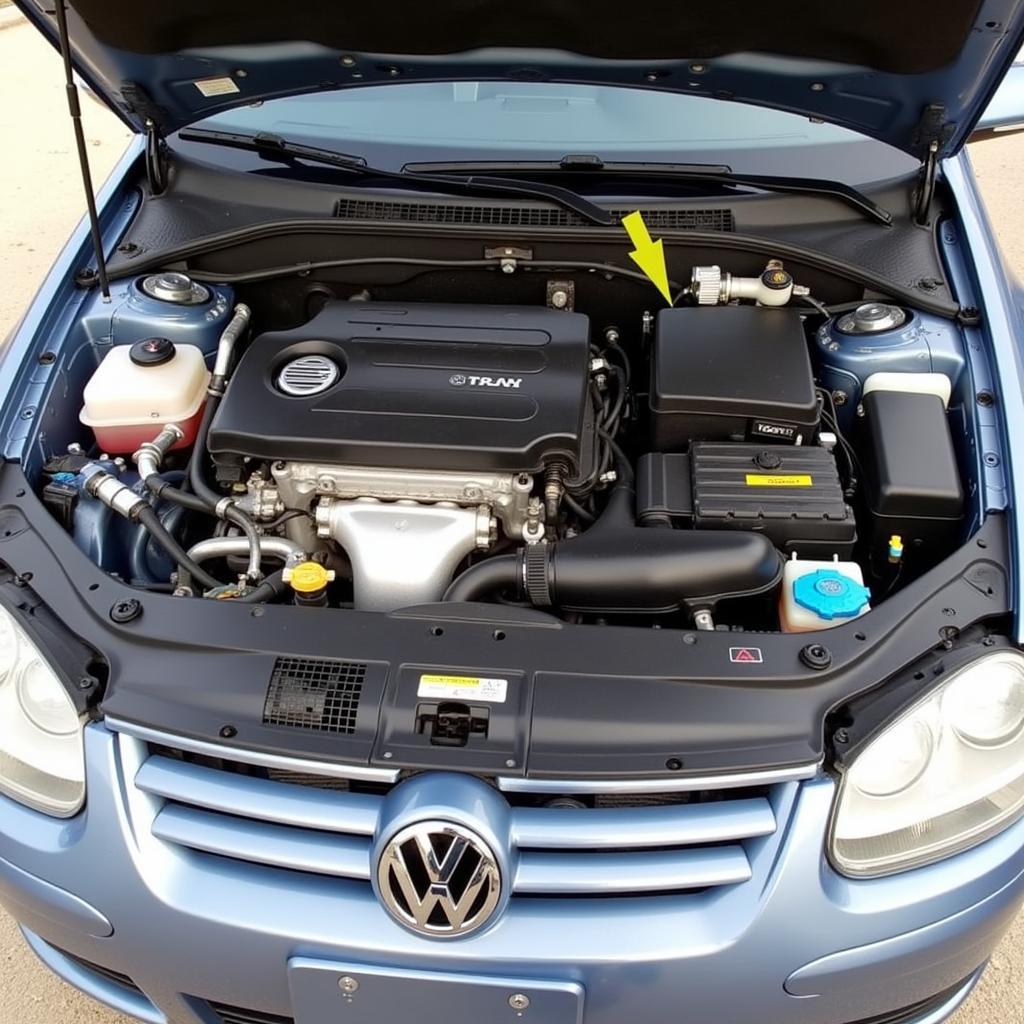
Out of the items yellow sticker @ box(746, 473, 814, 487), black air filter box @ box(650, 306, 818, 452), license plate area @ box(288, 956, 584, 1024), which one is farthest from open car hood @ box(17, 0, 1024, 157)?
license plate area @ box(288, 956, 584, 1024)

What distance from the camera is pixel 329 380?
1716 millimetres

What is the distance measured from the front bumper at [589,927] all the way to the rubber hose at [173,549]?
0.33 m

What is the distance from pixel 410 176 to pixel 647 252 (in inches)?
21.8

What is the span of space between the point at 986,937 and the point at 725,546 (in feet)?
2.13

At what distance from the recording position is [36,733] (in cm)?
141

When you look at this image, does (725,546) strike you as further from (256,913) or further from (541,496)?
(256,913)

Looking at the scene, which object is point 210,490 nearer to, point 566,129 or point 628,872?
point 628,872

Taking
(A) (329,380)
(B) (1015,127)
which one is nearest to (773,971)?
(A) (329,380)

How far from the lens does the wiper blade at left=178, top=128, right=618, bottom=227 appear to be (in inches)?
80.0

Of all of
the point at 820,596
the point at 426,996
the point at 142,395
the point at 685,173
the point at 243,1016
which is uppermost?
the point at 685,173

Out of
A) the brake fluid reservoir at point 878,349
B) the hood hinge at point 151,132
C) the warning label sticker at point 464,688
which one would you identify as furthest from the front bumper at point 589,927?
the hood hinge at point 151,132

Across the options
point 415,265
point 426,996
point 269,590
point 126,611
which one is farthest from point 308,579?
point 415,265

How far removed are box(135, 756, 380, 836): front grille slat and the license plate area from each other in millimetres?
176

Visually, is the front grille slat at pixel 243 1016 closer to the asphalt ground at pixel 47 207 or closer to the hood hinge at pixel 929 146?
the asphalt ground at pixel 47 207
